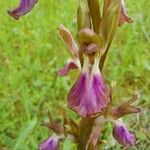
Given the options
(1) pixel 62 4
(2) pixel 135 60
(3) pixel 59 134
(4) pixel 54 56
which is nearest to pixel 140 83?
(2) pixel 135 60

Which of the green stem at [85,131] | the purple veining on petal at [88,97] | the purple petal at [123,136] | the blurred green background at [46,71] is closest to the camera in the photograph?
the purple veining on petal at [88,97]

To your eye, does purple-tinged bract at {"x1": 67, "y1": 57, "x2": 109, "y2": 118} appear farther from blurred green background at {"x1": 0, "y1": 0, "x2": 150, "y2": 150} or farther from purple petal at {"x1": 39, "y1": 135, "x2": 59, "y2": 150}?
blurred green background at {"x1": 0, "y1": 0, "x2": 150, "y2": 150}

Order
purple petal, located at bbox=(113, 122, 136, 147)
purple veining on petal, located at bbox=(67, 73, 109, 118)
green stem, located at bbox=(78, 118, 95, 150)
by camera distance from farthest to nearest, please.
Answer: purple petal, located at bbox=(113, 122, 136, 147), green stem, located at bbox=(78, 118, 95, 150), purple veining on petal, located at bbox=(67, 73, 109, 118)

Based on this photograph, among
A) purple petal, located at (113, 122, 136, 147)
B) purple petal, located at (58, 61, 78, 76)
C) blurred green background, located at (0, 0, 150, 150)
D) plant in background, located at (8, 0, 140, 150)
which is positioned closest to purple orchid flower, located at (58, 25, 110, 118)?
plant in background, located at (8, 0, 140, 150)

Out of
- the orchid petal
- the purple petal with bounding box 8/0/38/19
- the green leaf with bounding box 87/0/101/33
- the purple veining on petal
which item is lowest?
the purple veining on petal

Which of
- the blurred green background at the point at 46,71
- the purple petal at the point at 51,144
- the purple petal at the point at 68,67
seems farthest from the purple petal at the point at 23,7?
the blurred green background at the point at 46,71

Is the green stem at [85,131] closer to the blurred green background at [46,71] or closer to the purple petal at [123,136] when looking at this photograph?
the purple petal at [123,136]

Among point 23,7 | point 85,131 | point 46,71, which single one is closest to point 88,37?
point 23,7
